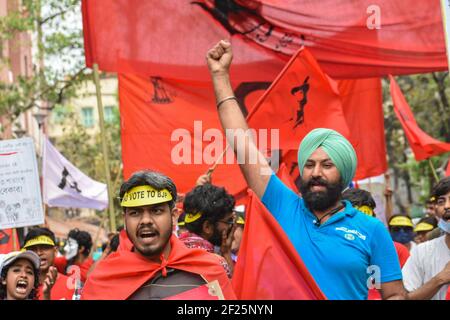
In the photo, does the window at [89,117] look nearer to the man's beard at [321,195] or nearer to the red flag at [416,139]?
the red flag at [416,139]

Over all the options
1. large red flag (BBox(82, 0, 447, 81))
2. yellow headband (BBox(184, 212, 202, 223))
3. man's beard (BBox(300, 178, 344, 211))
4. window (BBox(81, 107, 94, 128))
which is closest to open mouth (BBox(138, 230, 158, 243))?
man's beard (BBox(300, 178, 344, 211))

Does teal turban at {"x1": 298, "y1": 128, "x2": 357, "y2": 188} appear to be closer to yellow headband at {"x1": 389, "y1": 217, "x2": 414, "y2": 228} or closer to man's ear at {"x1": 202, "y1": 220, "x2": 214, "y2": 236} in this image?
man's ear at {"x1": 202, "y1": 220, "x2": 214, "y2": 236}

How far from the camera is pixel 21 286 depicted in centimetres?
534

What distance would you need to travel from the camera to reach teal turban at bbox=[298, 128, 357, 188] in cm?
412

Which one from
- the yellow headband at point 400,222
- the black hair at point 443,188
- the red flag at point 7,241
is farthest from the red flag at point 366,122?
the black hair at point 443,188

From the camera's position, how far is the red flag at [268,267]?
12.6 ft

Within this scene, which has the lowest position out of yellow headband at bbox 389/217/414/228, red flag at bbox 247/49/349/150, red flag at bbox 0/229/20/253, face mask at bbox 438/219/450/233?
yellow headband at bbox 389/217/414/228

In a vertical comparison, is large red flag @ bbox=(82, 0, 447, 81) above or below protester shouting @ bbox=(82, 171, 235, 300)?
above

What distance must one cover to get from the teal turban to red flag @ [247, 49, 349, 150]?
3.37 meters

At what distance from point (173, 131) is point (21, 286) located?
14.8 ft

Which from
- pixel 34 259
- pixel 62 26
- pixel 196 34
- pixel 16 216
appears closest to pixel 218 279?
pixel 34 259

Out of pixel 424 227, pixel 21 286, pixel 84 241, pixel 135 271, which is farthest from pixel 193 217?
pixel 424 227

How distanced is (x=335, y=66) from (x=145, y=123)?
198 centimetres

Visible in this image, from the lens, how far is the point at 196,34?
9.40 metres
